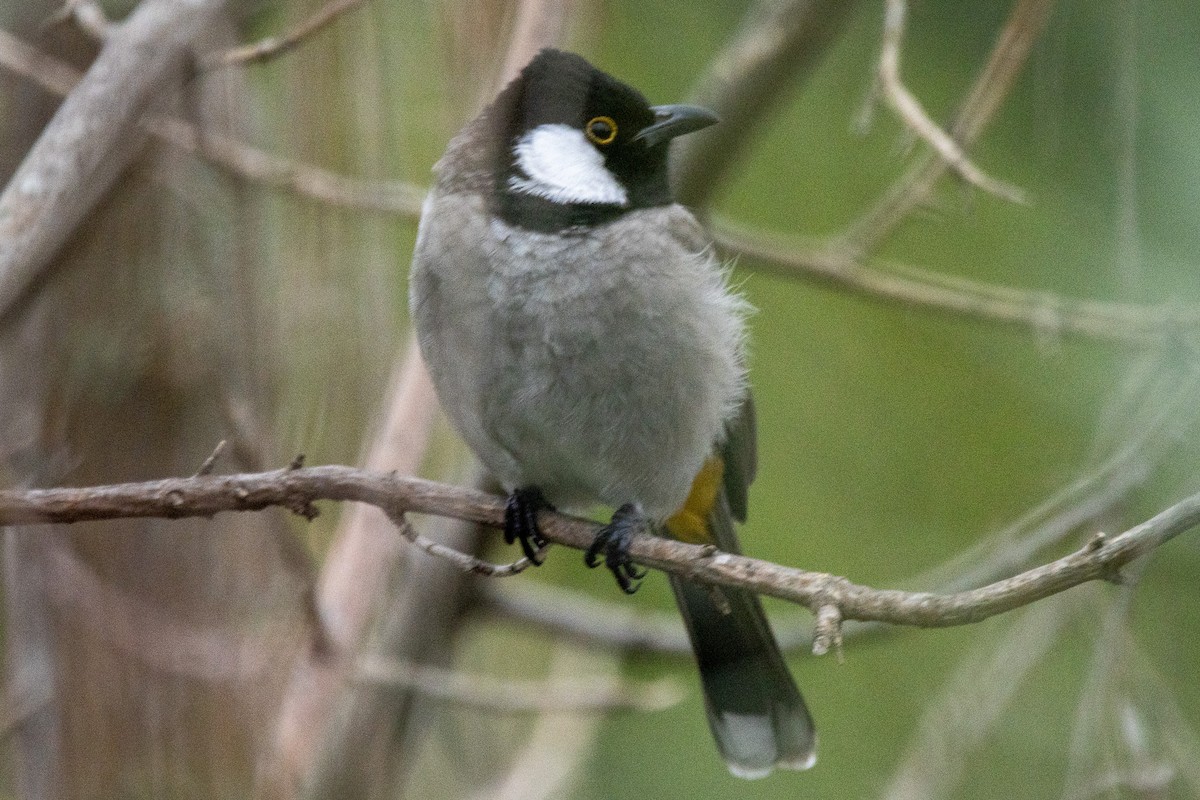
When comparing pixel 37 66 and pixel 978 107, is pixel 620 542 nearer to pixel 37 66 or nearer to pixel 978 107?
pixel 978 107

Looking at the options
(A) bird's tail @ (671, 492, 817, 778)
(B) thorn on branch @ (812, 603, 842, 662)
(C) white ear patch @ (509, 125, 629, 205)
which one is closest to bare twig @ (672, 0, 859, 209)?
(C) white ear patch @ (509, 125, 629, 205)

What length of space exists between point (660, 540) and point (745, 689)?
3.63 feet

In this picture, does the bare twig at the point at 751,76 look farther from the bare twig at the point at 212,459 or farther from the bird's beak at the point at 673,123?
the bare twig at the point at 212,459

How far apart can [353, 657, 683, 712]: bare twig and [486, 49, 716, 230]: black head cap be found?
3.69 ft

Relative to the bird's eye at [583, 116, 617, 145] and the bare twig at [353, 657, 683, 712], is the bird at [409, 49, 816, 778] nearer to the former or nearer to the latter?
the bird's eye at [583, 116, 617, 145]

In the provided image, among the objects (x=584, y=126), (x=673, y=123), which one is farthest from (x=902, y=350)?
(x=584, y=126)

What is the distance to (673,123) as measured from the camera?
8.16 feet

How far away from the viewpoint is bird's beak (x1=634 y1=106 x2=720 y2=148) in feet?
8.11

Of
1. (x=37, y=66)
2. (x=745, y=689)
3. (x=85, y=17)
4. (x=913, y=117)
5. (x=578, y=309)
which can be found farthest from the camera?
(x=745, y=689)

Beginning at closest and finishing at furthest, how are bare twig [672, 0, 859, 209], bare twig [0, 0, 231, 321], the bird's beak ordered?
1. bare twig [0, 0, 231, 321]
2. the bird's beak
3. bare twig [672, 0, 859, 209]

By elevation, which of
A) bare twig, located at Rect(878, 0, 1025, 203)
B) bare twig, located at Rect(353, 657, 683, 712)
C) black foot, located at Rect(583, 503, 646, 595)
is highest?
bare twig, located at Rect(878, 0, 1025, 203)

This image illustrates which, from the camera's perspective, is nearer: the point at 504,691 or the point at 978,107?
the point at 978,107

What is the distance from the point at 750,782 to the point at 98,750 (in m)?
1.60

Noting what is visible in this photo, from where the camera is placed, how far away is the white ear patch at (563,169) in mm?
2389
